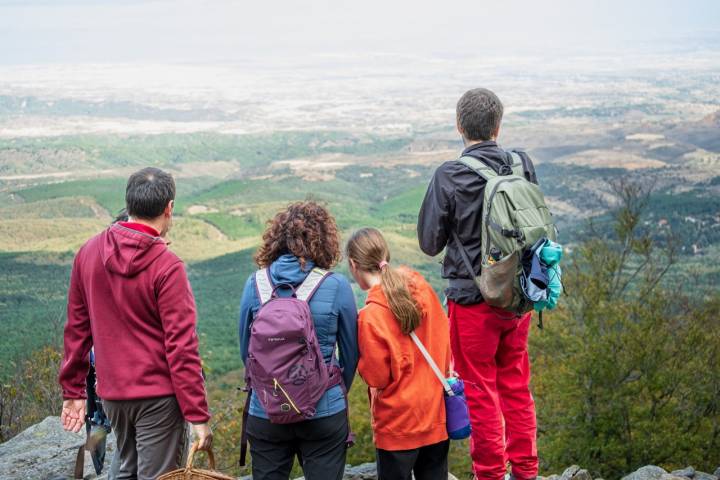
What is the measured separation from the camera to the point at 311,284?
373 centimetres

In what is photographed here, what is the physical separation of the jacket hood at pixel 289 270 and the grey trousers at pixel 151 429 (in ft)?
2.82

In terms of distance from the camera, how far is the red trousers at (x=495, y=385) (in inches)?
175

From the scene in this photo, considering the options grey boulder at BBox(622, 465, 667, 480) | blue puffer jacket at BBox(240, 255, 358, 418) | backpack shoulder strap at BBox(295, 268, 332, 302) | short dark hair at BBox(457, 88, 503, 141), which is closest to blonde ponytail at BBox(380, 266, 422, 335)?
blue puffer jacket at BBox(240, 255, 358, 418)

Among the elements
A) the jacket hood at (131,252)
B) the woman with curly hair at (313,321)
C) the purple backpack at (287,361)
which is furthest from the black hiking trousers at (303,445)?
the jacket hood at (131,252)

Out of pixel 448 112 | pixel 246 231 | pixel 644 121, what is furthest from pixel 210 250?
pixel 448 112

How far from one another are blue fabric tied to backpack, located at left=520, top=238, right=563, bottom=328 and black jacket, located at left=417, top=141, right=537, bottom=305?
302mm

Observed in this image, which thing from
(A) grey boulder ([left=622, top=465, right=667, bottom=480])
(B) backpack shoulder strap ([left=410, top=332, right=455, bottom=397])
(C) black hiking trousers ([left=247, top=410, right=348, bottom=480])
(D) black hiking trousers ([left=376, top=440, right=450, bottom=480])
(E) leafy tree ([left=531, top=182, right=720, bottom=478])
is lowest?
(E) leafy tree ([left=531, top=182, right=720, bottom=478])

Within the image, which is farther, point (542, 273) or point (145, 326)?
point (542, 273)

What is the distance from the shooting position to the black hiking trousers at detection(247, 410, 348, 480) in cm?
376

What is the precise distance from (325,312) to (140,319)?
3.16 ft

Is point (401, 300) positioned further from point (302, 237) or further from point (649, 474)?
point (649, 474)

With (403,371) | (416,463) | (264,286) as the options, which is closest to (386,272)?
(403,371)

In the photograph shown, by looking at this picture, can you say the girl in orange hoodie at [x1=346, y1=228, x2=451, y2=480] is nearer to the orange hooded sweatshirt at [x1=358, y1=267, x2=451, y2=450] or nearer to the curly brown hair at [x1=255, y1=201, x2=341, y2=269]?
the orange hooded sweatshirt at [x1=358, y1=267, x2=451, y2=450]

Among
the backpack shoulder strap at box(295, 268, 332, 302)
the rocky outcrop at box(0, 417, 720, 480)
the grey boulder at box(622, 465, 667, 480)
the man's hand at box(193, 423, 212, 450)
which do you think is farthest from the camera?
the grey boulder at box(622, 465, 667, 480)
